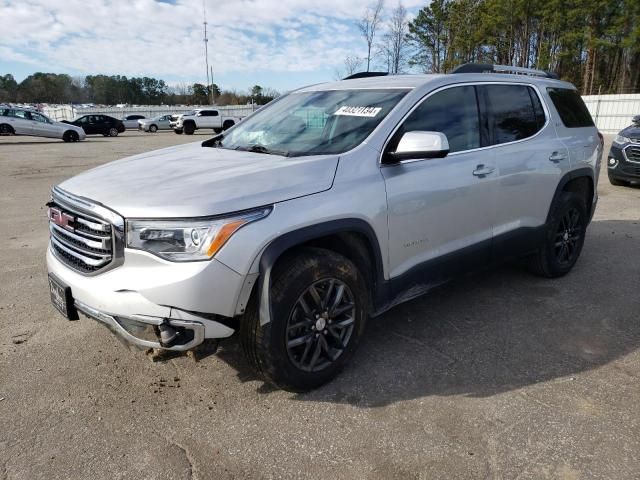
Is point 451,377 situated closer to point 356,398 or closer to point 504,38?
point 356,398

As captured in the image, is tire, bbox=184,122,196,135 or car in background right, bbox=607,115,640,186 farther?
tire, bbox=184,122,196,135

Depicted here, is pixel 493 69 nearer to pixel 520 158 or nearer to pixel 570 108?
pixel 520 158

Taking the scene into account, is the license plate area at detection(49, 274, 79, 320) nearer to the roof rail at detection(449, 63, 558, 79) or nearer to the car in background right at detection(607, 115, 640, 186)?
the roof rail at detection(449, 63, 558, 79)

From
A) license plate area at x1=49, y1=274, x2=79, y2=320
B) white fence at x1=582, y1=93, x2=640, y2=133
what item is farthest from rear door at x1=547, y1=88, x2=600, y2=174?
white fence at x1=582, y1=93, x2=640, y2=133

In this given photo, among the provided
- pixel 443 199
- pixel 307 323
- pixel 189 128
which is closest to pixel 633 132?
pixel 443 199

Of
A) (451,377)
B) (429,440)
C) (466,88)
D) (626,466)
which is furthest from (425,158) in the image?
(626,466)

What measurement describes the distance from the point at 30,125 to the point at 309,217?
87.6 feet

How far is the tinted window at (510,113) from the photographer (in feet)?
13.2

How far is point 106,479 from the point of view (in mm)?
2359

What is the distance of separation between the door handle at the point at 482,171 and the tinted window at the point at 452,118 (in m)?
0.16

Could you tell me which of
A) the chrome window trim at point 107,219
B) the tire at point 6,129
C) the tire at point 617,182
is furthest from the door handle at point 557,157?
the tire at point 6,129

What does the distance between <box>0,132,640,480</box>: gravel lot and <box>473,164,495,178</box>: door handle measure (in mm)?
1151

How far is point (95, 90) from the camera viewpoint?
112938 mm

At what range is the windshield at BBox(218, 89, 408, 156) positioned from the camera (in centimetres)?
330
